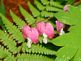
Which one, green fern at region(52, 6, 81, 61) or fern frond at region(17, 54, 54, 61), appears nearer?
green fern at region(52, 6, 81, 61)

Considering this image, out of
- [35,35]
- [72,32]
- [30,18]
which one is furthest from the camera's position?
[30,18]

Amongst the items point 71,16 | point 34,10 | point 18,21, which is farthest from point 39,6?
point 71,16

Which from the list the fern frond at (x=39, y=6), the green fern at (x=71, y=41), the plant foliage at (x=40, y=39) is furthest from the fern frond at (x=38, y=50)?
the fern frond at (x=39, y=6)

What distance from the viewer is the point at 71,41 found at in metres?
1.39

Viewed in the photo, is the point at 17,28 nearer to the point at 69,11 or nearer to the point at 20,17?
the point at 20,17

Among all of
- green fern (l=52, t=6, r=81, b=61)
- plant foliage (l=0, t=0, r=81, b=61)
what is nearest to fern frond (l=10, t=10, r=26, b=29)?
plant foliage (l=0, t=0, r=81, b=61)

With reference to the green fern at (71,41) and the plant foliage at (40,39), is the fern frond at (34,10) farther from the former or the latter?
the green fern at (71,41)

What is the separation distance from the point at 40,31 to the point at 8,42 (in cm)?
18

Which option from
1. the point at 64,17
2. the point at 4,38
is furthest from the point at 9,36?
the point at 64,17

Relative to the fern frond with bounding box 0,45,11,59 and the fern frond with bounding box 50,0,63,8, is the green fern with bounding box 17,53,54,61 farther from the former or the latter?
the fern frond with bounding box 50,0,63,8

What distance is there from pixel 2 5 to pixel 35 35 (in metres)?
0.28

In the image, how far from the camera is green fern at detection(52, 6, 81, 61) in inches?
54.2

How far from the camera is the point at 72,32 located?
4.66 ft

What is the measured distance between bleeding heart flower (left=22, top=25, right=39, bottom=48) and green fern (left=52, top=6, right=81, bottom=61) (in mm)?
145
